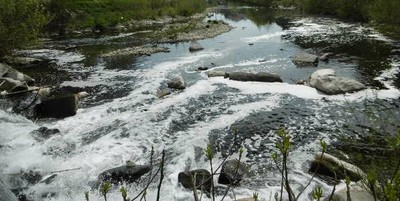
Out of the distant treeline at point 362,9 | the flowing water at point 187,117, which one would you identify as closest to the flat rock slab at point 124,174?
the flowing water at point 187,117

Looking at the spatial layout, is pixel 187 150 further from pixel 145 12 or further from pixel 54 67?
pixel 145 12

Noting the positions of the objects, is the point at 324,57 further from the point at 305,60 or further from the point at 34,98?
the point at 34,98

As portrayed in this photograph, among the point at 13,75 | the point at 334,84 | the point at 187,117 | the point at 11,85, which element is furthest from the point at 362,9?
the point at 11,85

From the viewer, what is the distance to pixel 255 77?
22.4m

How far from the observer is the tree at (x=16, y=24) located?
26250 millimetres

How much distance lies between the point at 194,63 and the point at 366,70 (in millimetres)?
11780

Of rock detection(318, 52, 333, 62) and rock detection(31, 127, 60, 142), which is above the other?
rock detection(31, 127, 60, 142)

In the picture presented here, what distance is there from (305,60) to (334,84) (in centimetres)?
733

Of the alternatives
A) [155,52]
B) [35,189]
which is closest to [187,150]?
[35,189]

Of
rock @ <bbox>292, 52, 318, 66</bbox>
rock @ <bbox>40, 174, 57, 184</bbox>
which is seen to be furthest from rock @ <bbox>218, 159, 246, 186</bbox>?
rock @ <bbox>292, 52, 318, 66</bbox>

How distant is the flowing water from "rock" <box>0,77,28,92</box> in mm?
2362

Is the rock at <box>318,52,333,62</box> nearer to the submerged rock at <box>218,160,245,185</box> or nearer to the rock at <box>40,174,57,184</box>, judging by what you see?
the submerged rock at <box>218,160,245,185</box>

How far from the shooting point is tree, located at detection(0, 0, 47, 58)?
26.2 metres

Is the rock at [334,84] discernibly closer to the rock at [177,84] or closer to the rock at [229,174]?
the rock at [177,84]
